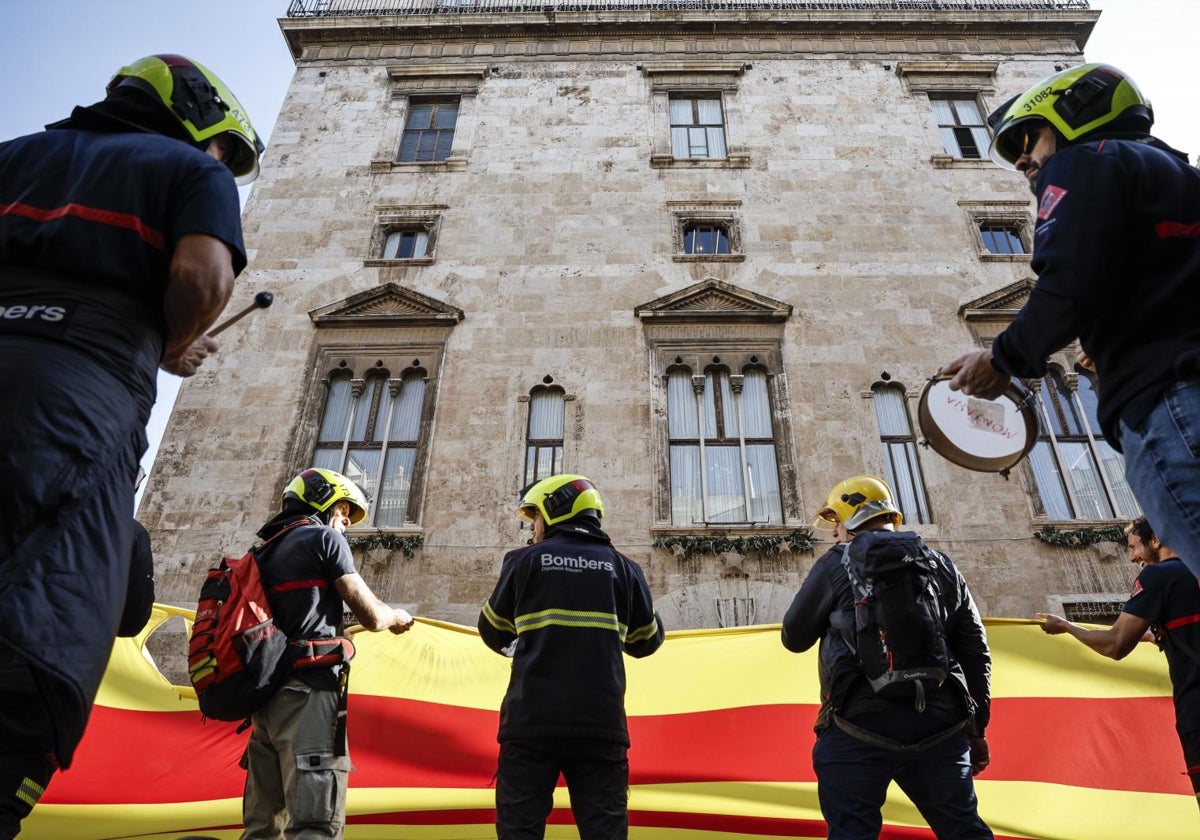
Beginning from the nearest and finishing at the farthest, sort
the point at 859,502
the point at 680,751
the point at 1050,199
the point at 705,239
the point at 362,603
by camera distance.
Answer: the point at 1050,199
the point at 362,603
the point at 859,502
the point at 680,751
the point at 705,239

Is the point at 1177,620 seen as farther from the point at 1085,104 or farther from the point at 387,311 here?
the point at 387,311

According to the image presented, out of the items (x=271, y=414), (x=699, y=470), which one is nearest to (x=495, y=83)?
(x=271, y=414)

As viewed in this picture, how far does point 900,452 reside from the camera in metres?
10.8

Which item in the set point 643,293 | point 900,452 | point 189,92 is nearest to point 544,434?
point 643,293

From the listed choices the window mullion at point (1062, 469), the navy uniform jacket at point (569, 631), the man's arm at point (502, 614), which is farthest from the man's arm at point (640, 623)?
the window mullion at point (1062, 469)


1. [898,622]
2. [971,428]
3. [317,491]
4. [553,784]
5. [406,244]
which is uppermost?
[406,244]

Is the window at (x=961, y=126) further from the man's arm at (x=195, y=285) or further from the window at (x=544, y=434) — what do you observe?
the man's arm at (x=195, y=285)

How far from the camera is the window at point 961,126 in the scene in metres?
14.3

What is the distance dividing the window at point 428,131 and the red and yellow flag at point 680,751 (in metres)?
10.7

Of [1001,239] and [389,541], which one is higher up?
[1001,239]

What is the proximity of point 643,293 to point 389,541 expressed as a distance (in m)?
5.48

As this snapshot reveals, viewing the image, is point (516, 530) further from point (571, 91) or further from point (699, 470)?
point (571, 91)

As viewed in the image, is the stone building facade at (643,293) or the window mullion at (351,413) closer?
the stone building facade at (643,293)

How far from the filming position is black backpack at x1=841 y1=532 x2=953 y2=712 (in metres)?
3.56
